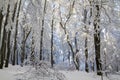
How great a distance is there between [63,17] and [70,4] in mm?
2343

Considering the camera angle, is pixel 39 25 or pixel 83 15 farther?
pixel 39 25

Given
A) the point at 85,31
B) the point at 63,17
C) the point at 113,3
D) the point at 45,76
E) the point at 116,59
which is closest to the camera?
the point at 45,76

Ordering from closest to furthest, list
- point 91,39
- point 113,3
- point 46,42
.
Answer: point 113,3, point 91,39, point 46,42

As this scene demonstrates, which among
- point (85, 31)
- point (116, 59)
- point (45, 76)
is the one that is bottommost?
point (116, 59)

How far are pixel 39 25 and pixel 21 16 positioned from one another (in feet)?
14.8

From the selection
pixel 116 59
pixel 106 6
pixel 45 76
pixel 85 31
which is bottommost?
pixel 116 59

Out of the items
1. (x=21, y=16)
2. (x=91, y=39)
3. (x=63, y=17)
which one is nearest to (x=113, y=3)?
(x=91, y=39)

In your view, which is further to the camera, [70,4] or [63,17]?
[63,17]

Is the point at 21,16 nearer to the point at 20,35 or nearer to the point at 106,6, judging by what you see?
the point at 20,35

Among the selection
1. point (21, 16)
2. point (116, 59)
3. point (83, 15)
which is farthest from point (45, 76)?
point (116, 59)

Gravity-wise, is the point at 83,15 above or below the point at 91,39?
above

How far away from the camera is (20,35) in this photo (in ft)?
132

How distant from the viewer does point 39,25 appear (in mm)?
29031

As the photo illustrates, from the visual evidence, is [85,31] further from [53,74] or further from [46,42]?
[46,42]
